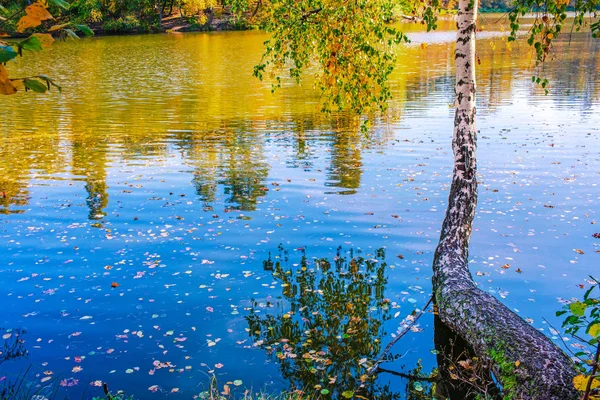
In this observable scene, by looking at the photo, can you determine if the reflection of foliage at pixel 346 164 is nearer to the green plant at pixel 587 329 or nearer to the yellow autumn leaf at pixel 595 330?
the green plant at pixel 587 329

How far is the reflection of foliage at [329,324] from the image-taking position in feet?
25.5

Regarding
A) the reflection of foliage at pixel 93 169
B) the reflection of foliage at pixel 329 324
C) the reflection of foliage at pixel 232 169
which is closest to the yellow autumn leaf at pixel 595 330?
the reflection of foliage at pixel 329 324

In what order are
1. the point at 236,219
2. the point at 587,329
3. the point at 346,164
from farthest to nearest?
1. the point at 346,164
2. the point at 236,219
3. the point at 587,329

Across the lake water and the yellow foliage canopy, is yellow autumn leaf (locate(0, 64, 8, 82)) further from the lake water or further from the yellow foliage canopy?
the lake water

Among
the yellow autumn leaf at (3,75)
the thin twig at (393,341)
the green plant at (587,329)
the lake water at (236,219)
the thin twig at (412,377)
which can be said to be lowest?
the thin twig at (412,377)

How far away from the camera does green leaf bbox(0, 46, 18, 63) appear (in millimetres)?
2068

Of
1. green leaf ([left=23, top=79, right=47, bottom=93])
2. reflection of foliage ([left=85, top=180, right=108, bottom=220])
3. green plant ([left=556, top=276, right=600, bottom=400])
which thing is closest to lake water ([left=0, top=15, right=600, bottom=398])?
reflection of foliage ([left=85, top=180, right=108, bottom=220])

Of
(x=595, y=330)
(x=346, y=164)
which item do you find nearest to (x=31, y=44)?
(x=595, y=330)

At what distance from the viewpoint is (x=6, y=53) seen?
209cm

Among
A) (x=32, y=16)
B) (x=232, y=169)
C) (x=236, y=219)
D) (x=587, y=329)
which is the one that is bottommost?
(x=236, y=219)

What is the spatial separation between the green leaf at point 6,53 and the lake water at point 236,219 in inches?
245

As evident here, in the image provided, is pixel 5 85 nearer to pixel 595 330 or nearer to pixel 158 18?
pixel 595 330

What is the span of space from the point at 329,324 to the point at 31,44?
7.57 meters

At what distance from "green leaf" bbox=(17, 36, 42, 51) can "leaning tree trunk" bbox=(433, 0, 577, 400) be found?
6387 mm
